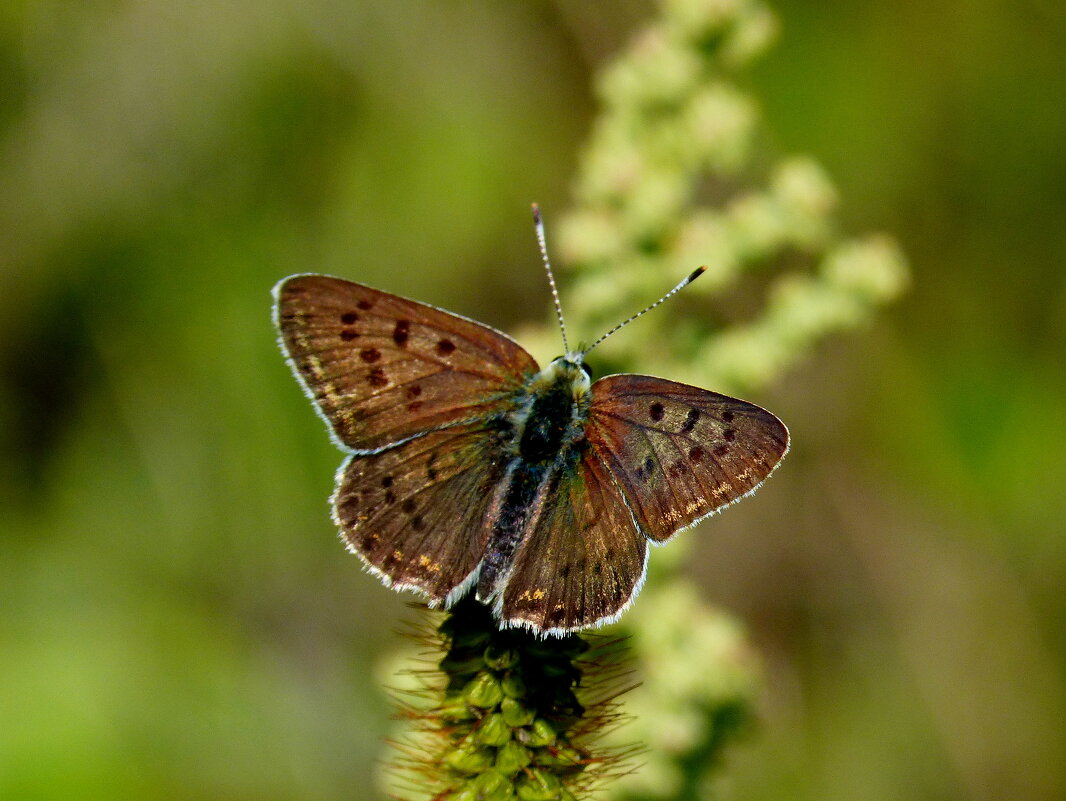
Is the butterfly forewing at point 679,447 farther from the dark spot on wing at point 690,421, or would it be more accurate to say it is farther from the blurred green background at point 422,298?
the blurred green background at point 422,298

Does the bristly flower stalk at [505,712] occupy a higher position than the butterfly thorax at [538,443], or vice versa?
the butterfly thorax at [538,443]

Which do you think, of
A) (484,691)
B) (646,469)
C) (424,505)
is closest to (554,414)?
(646,469)

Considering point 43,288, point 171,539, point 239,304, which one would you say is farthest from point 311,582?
point 43,288

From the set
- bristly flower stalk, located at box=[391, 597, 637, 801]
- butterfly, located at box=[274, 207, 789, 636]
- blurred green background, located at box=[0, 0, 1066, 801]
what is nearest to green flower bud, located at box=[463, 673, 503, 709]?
bristly flower stalk, located at box=[391, 597, 637, 801]

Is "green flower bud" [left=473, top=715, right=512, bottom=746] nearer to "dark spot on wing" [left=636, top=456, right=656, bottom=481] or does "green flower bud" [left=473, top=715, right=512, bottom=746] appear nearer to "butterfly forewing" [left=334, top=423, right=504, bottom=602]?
"butterfly forewing" [left=334, top=423, right=504, bottom=602]

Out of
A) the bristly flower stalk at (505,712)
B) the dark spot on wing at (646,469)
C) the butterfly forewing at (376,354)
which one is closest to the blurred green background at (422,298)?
the bristly flower stalk at (505,712)

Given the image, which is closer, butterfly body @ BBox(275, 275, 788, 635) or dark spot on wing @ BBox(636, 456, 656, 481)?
butterfly body @ BBox(275, 275, 788, 635)
